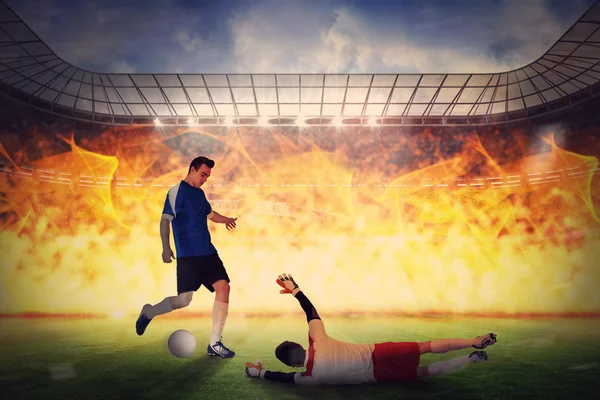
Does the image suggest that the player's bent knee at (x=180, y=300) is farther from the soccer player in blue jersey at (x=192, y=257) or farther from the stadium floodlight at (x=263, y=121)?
the stadium floodlight at (x=263, y=121)

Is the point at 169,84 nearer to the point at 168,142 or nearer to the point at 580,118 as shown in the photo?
the point at 168,142

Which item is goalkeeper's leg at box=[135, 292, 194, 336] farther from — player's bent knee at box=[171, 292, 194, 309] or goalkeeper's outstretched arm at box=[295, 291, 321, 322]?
goalkeeper's outstretched arm at box=[295, 291, 321, 322]

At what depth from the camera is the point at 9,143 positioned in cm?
1485

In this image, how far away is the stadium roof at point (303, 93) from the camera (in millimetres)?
14281

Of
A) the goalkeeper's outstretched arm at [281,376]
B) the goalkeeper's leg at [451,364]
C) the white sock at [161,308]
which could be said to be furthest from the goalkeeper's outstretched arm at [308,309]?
the white sock at [161,308]

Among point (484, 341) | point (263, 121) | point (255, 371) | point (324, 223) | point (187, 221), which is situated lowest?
point (255, 371)

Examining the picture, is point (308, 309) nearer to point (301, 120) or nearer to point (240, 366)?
point (240, 366)

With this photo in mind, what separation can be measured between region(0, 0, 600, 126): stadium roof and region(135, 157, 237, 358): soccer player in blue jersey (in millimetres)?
10928

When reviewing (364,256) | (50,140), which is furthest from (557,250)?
(50,140)

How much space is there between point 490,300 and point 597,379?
23.4 ft

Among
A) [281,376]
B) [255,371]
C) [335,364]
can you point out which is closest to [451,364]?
[335,364]

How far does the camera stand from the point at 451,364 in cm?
290

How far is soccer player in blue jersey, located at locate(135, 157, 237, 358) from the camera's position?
4109 millimetres

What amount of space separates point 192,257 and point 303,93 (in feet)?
41.3
